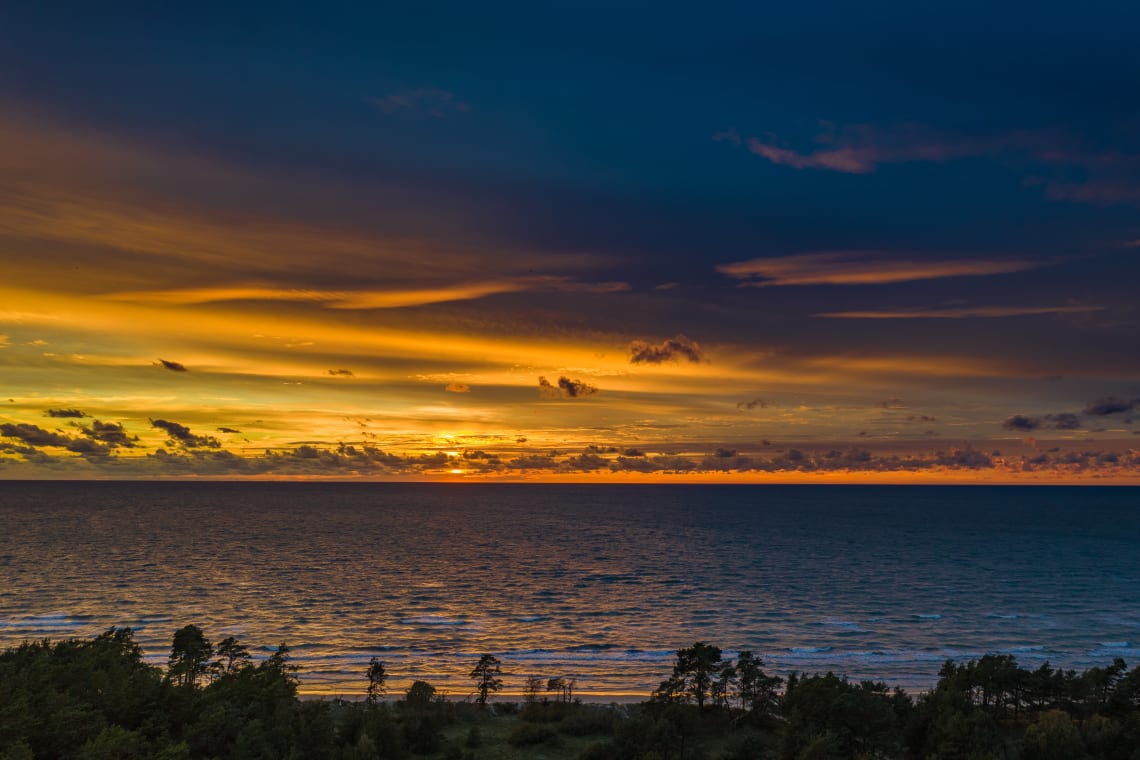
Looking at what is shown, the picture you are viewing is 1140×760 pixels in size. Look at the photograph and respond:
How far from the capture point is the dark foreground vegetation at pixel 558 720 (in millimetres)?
36875

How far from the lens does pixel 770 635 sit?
89312 millimetres

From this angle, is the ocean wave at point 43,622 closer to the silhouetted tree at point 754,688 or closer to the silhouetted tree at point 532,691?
the silhouetted tree at point 532,691

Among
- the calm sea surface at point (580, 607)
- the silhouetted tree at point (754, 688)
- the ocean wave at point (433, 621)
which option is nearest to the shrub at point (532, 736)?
the silhouetted tree at point (754, 688)

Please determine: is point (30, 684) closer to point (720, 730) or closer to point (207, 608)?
point (720, 730)

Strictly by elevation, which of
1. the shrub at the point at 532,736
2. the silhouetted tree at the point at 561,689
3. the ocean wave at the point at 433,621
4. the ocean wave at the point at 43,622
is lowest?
the ocean wave at the point at 43,622

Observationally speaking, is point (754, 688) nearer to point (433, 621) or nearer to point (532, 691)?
point (532, 691)

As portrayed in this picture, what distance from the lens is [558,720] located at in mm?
51625

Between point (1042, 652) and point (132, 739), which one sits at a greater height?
point (132, 739)

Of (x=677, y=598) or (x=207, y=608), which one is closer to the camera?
(x=207, y=608)

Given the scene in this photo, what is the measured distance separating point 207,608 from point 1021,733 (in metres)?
94.5

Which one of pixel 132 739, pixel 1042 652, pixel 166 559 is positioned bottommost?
pixel 166 559

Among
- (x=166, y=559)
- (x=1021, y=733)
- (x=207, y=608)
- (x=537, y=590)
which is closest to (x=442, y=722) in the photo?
(x=1021, y=733)

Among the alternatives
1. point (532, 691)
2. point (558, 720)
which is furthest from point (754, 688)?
point (532, 691)

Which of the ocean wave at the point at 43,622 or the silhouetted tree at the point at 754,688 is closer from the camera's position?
the silhouetted tree at the point at 754,688
